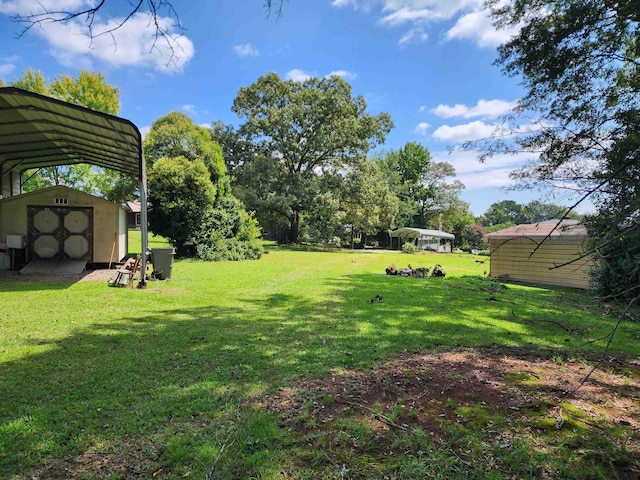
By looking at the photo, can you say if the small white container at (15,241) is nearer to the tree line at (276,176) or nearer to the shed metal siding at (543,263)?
the tree line at (276,176)

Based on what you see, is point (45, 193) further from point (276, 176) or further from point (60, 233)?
point (276, 176)

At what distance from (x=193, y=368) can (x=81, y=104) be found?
24.9 m

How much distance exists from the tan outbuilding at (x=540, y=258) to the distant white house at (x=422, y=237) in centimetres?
2456

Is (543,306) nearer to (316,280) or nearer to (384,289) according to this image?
(384,289)

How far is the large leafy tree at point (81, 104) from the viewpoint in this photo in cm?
2044

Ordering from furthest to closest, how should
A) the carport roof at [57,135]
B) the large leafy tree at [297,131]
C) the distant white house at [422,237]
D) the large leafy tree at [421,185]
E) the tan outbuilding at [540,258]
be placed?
1. the large leafy tree at [421,185]
2. the distant white house at [422,237]
3. the large leafy tree at [297,131]
4. the tan outbuilding at [540,258]
5. the carport roof at [57,135]

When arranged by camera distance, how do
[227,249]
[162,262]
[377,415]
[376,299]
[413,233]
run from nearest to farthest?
[377,415]
[376,299]
[162,262]
[227,249]
[413,233]

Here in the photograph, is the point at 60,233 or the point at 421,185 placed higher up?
the point at 421,185

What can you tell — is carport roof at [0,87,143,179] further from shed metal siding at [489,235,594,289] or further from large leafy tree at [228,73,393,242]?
large leafy tree at [228,73,393,242]

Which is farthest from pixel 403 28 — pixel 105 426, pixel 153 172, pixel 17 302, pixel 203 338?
pixel 153 172

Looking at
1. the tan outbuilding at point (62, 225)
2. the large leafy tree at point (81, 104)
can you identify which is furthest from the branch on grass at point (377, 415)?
the large leafy tree at point (81, 104)

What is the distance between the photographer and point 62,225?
12430 millimetres

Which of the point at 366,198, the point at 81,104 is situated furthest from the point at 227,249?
the point at 366,198

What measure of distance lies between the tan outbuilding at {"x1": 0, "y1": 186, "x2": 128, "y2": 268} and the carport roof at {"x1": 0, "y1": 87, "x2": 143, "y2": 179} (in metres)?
1.72
